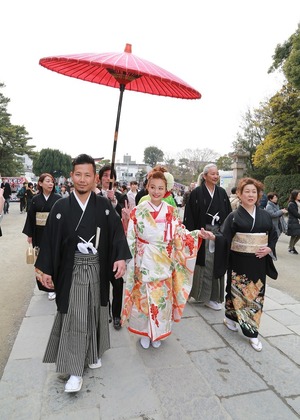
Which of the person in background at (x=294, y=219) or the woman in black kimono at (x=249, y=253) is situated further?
the person in background at (x=294, y=219)

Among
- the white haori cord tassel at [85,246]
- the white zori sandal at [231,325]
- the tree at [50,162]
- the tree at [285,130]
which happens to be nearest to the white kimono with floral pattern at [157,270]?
the white haori cord tassel at [85,246]

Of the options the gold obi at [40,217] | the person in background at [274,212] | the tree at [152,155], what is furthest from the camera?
the tree at [152,155]

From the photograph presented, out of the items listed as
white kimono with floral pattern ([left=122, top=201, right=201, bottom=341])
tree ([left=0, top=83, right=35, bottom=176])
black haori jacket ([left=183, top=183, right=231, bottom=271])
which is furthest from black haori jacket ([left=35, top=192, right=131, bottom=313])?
tree ([left=0, top=83, right=35, bottom=176])

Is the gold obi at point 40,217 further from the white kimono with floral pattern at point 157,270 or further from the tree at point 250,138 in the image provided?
the tree at point 250,138

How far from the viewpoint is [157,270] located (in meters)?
2.79

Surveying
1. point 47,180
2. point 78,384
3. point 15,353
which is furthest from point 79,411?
point 47,180

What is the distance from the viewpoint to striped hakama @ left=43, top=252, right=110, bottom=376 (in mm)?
2295

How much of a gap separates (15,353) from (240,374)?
2.03 m

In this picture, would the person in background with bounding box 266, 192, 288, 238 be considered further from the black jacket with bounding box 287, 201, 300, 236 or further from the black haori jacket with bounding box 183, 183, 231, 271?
the black haori jacket with bounding box 183, 183, 231, 271

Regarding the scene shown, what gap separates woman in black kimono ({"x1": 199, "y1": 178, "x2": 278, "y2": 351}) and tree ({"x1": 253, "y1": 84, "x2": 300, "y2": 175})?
14.5m

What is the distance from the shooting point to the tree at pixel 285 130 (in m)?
16.2

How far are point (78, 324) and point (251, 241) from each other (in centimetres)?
183

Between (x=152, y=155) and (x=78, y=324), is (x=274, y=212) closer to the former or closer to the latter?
(x=78, y=324)

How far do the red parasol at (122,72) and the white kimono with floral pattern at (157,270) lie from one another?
2.93 ft
